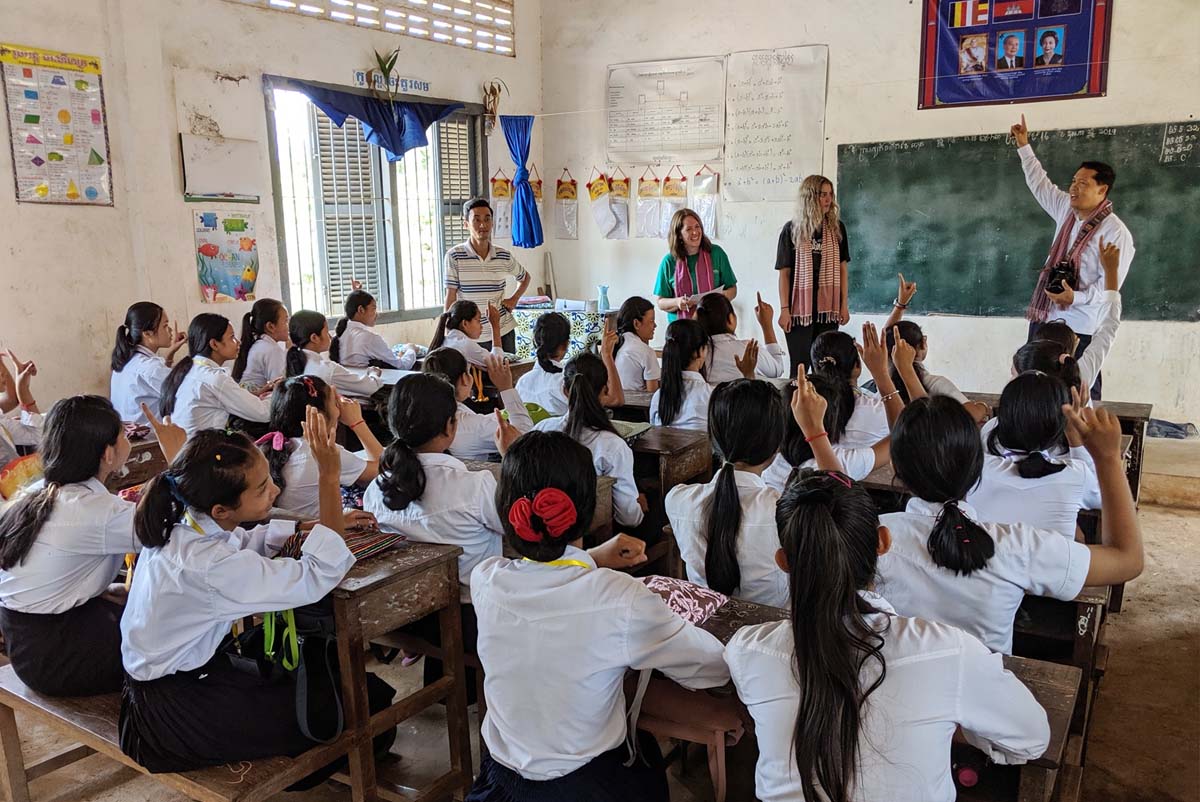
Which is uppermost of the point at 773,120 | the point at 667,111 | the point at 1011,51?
the point at 1011,51

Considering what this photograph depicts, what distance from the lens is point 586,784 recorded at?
57.7 inches

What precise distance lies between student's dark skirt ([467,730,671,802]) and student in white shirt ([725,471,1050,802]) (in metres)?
0.34

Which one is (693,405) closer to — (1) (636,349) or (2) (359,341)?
(1) (636,349)

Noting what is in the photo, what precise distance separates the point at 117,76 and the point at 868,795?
4839 millimetres

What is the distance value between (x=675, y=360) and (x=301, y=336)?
5.91 feet

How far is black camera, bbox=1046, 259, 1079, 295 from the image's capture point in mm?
4016

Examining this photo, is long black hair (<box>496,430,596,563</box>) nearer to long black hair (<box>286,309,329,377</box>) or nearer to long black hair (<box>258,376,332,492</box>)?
long black hair (<box>258,376,332,492</box>)

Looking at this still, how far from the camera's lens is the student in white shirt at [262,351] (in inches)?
168

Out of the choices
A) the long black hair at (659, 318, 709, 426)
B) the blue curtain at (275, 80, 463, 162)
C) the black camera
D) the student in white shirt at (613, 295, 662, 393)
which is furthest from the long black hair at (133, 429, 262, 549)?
the blue curtain at (275, 80, 463, 162)

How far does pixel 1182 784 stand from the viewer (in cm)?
221

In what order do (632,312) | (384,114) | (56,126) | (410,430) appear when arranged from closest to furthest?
(410,430) < (632,312) < (56,126) < (384,114)

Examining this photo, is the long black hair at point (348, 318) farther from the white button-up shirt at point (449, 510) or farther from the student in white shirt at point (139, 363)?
the white button-up shirt at point (449, 510)

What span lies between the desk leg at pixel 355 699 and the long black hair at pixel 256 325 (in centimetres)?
273

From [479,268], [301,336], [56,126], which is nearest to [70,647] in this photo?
[301,336]
